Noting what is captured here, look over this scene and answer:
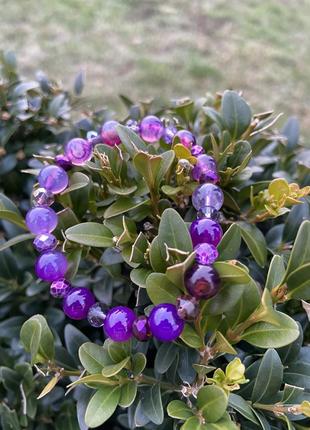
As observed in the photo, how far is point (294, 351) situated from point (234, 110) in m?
0.50

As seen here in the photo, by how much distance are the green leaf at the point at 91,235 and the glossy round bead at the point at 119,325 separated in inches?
4.7

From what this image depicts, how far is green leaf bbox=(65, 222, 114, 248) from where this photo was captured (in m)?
0.91

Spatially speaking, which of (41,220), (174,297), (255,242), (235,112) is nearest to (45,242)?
(41,220)

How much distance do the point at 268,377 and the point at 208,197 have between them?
31 centimetres

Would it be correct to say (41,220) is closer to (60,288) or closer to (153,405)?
(60,288)

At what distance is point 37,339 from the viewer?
90cm

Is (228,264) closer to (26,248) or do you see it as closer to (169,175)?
(169,175)

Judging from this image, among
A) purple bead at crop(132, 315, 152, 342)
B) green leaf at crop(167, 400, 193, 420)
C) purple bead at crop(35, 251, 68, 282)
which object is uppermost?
purple bead at crop(35, 251, 68, 282)

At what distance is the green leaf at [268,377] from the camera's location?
0.88 metres

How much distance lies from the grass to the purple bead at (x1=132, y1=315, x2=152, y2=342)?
3.03 metres

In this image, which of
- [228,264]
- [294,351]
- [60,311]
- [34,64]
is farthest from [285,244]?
[34,64]

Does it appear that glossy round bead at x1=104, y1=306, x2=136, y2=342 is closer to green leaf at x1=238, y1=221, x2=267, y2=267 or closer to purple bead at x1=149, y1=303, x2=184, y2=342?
purple bead at x1=149, y1=303, x2=184, y2=342

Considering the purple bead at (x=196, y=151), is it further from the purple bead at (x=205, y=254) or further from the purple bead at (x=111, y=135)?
the purple bead at (x=205, y=254)

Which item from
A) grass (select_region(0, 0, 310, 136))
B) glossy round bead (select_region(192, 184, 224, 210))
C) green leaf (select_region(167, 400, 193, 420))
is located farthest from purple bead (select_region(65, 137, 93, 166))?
grass (select_region(0, 0, 310, 136))
